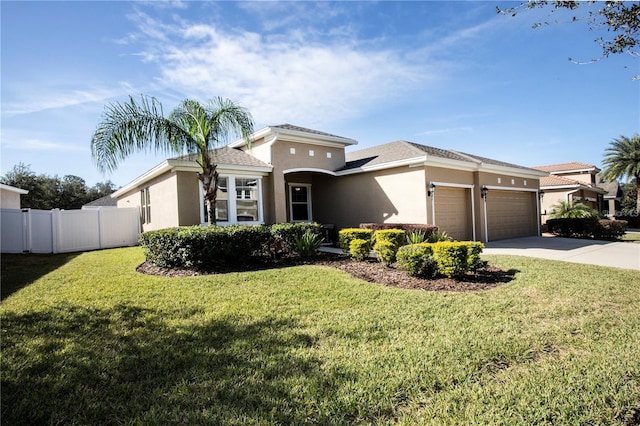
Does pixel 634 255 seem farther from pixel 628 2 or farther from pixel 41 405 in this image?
pixel 41 405

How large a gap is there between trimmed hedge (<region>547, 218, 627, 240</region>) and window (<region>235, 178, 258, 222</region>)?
17.6m

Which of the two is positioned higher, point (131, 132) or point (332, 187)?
point (131, 132)

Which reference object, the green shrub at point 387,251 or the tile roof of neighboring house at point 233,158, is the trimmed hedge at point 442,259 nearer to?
the green shrub at point 387,251

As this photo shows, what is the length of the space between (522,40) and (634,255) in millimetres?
8469

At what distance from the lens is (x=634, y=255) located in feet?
37.1

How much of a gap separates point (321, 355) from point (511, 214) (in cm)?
1777

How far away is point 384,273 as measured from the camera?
8.34 metres

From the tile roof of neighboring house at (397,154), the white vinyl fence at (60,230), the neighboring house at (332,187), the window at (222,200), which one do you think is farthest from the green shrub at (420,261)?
the white vinyl fence at (60,230)

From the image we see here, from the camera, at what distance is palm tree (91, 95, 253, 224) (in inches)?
372

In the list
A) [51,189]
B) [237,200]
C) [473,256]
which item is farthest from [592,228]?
[51,189]

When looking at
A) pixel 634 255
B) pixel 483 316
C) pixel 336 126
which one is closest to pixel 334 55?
pixel 336 126

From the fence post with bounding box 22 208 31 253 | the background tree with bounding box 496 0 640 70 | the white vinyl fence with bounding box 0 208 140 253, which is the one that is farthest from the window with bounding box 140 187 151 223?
the background tree with bounding box 496 0 640 70

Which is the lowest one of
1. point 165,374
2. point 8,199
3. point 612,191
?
point 165,374

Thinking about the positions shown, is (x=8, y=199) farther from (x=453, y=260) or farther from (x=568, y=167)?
(x=568, y=167)
